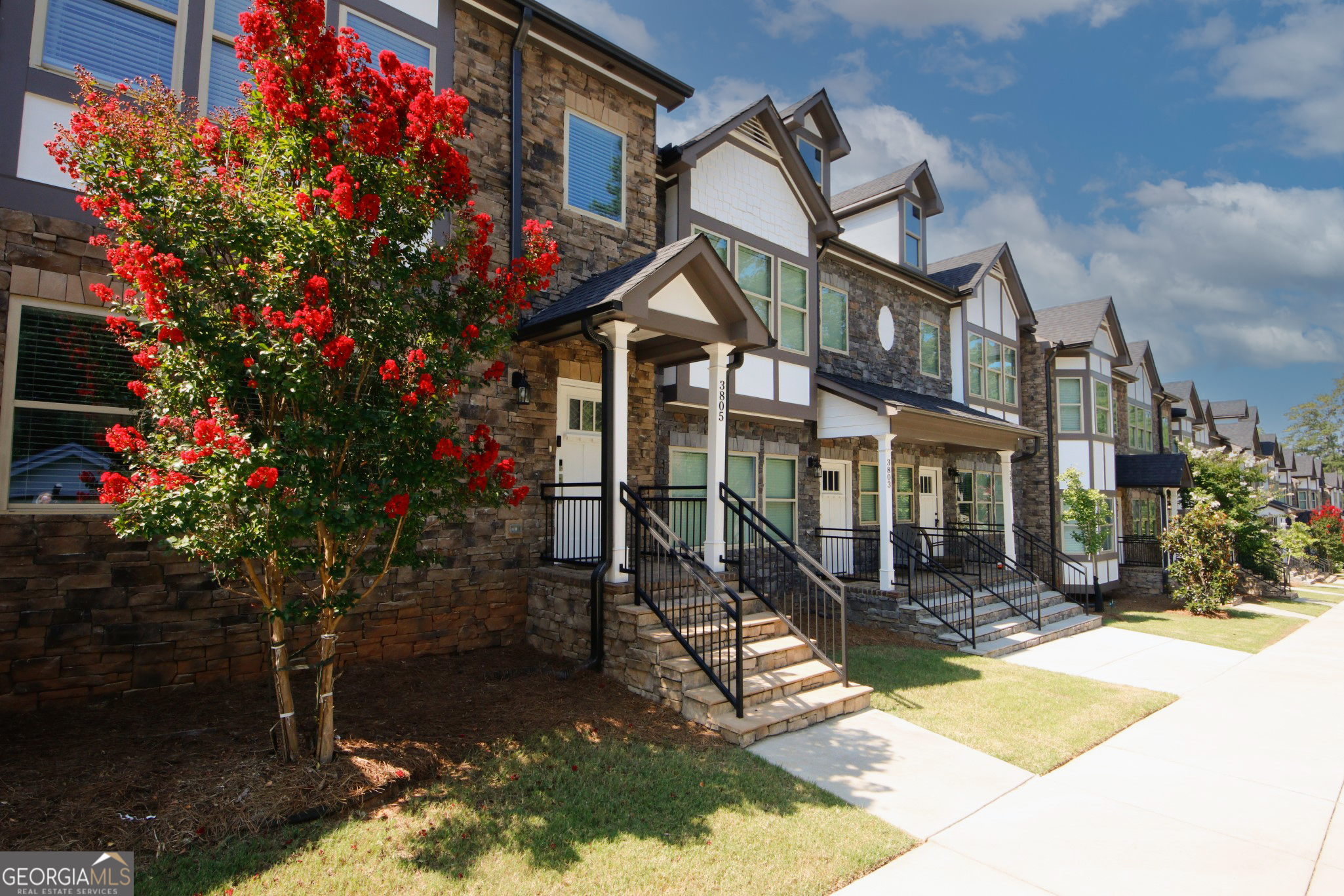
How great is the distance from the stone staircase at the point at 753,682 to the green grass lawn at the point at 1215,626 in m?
8.67

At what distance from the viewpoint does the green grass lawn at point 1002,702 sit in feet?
20.1

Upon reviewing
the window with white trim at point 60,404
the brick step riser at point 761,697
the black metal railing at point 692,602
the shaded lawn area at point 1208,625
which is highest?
the window with white trim at point 60,404

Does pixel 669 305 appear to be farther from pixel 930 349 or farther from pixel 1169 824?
pixel 930 349

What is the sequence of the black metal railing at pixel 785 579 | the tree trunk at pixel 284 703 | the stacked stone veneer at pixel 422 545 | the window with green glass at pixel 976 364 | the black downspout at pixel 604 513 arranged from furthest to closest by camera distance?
the window with green glass at pixel 976 364 < the black metal railing at pixel 785 579 < the black downspout at pixel 604 513 < the stacked stone veneer at pixel 422 545 < the tree trunk at pixel 284 703

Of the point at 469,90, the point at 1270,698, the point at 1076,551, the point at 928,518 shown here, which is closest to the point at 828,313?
the point at 928,518

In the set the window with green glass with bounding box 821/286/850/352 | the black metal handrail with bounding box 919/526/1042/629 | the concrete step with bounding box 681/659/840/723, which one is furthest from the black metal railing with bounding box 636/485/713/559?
the window with green glass with bounding box 821/286/850/352

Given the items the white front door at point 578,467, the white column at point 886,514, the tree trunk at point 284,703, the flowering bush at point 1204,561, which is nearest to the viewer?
the tree trunk at point 284,703

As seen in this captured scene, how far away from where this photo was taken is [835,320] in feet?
42.7

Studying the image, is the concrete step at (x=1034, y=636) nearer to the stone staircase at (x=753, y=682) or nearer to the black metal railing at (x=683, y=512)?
the stone staircase at (x=753, y=682)

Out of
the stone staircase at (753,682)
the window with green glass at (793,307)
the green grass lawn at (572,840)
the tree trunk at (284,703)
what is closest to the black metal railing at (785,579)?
the stone staircase at (753,682)

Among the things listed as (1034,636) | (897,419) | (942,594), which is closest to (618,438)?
(897,419)

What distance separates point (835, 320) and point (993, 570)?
20.0 ft

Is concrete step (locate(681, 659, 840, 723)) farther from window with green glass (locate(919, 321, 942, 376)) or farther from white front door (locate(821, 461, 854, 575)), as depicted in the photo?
window with green glass (locate(919, 321, 942, 376))

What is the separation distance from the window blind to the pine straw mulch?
583 cm
